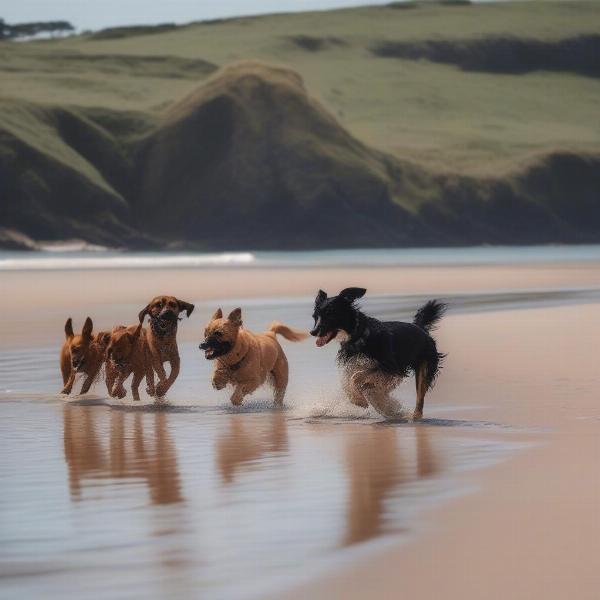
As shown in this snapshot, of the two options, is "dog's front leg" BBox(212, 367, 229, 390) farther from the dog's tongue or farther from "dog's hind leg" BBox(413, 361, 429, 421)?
"dog's hind leg" BBox(413, 361, 429, 421)

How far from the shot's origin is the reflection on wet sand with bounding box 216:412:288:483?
11383 mm

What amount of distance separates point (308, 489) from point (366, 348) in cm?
355

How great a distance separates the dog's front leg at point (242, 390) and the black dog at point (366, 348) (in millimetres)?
1182

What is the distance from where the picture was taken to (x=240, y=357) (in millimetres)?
14508

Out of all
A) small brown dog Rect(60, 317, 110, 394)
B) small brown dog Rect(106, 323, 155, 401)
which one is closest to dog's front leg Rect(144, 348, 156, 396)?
small brown dog Rect(106, 323, 155, 401)

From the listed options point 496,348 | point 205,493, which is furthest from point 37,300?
point 205,493

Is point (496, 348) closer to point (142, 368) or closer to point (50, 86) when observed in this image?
point (142, 368)

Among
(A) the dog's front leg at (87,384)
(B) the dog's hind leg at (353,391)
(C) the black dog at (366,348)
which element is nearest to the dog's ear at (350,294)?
(C) the black dog at (366,348)

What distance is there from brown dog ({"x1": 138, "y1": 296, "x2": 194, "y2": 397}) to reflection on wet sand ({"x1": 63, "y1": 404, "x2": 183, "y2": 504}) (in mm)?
582

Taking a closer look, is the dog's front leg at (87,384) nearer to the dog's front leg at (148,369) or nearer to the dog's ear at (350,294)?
the dog's front leg at (148,369)

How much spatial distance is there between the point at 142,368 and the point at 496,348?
23.2ft

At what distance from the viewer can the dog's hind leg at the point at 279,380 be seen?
1516cm

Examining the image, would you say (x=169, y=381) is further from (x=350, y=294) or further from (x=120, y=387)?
(x=350, y=294)

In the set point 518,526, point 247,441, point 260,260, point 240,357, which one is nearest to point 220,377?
point 240,357
